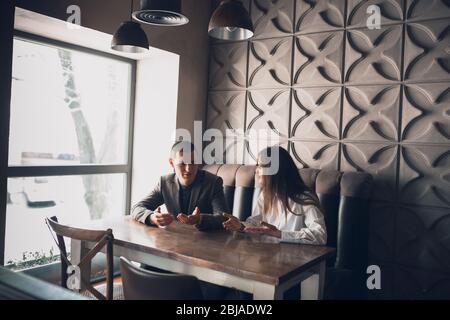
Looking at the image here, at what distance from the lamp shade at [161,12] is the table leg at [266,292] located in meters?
1.43

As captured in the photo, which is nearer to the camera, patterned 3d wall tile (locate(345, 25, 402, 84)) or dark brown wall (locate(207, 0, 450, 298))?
dark brown wall (locate(207, 0, 450, 298))

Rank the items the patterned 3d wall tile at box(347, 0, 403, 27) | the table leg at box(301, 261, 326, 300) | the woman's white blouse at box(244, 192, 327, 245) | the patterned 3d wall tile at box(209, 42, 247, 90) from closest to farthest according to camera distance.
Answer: the table leg at box(301, 261, 326, 300)
the woman's white blouse at box(244, 192, 327, 245)
the patterned 3d wall tile at box(347, 0, 403, 27)
the patterned 3d wall tile at box(209, 42, 247, 90)

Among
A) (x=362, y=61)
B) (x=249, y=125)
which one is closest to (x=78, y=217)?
(x=249, y=125)

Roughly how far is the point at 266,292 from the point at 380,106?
2074mm

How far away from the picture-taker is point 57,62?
349 centimetres

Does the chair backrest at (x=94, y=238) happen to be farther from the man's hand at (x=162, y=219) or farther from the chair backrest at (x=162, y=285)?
the man's hand at (x=162, y=219)

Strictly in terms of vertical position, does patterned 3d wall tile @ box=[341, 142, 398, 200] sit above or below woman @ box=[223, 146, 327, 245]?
above

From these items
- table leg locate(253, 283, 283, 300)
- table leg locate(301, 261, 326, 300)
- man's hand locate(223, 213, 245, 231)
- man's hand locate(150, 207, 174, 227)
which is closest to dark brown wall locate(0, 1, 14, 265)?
man's hand locate(150, 207, 174, 227)

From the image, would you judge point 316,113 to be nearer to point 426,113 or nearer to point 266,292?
point 426,113

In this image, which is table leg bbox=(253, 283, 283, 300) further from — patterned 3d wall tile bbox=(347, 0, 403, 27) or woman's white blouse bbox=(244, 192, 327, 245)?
patterned 3d wall tile bbox=(347, 0, 403, 27)

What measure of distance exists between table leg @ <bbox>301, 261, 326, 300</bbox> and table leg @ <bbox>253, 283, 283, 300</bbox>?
0.48 m

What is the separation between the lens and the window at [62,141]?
10.7 ft

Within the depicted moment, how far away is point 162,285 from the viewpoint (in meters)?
1.44

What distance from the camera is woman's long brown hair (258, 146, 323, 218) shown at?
8.19ft
